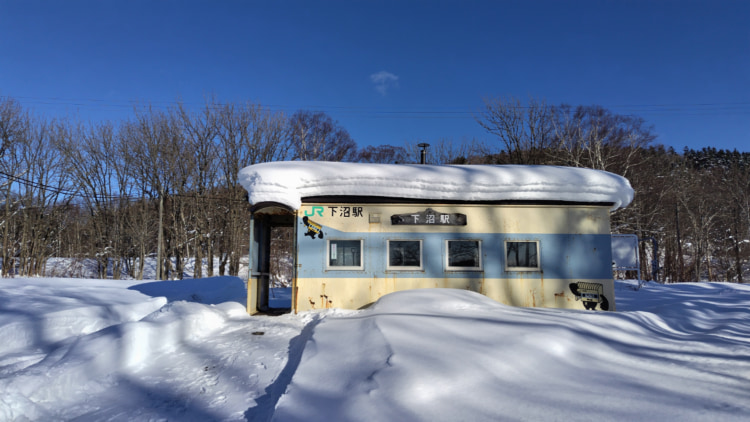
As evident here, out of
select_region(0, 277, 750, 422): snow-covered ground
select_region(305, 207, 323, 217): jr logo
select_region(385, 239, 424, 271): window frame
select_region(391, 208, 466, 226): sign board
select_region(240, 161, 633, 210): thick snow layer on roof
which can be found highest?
select_region(240, 161, 633, 210): thick snow layer on roof

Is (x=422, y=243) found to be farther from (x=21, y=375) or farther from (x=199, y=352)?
(x=21, y=375)

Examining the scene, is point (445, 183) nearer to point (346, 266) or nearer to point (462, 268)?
point (462, 268)

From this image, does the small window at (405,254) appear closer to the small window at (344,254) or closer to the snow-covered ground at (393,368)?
the small window at (344,254)

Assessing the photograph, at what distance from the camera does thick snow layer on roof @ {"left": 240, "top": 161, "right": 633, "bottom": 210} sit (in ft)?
28.5

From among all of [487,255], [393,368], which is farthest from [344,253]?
[393,368]

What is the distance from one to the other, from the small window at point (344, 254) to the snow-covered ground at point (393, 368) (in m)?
1.59

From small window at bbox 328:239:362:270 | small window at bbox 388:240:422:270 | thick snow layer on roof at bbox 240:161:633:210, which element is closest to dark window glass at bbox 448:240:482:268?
small window at bbox 388:240:422:270

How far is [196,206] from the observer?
25406mm

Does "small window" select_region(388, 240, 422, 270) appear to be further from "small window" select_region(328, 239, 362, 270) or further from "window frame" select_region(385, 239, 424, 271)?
"small window" select_region(328, 239, 362, 270)

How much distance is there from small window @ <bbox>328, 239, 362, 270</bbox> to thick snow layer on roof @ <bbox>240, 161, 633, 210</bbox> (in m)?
1.20

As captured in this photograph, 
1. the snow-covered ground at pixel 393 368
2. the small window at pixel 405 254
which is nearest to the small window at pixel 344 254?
the small window at pixel 405 254

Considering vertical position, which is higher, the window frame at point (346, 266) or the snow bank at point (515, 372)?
the window frame at point (346, 266)

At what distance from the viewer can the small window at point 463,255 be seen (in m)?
8.91

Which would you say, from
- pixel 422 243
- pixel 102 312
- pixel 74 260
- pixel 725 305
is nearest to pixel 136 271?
pixel 74 260
